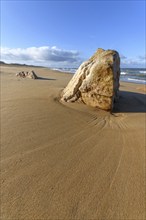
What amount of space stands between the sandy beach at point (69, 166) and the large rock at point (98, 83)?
0.88 metres

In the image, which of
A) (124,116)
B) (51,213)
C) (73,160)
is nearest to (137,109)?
(124,116)

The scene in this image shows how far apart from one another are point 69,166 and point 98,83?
3.11 m

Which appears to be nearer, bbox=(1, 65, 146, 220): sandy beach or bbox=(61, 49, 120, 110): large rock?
bbox=(1, 65, 146, 220): sandy beach

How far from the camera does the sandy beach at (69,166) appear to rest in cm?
195

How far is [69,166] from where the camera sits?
2.57 metres

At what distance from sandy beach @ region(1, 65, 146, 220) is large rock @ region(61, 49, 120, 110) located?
88 cm

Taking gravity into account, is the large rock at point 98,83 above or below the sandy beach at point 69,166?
above

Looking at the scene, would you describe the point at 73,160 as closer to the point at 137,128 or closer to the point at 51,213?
the point at 51,213

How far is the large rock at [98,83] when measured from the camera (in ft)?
16.8

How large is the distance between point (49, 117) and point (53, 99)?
1.60m

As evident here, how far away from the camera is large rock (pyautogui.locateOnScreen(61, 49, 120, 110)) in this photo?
512cm

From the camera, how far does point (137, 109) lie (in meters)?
5.86

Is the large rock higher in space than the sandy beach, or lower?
higher

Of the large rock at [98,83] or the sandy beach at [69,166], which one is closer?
the sandy beach at [69,166]
